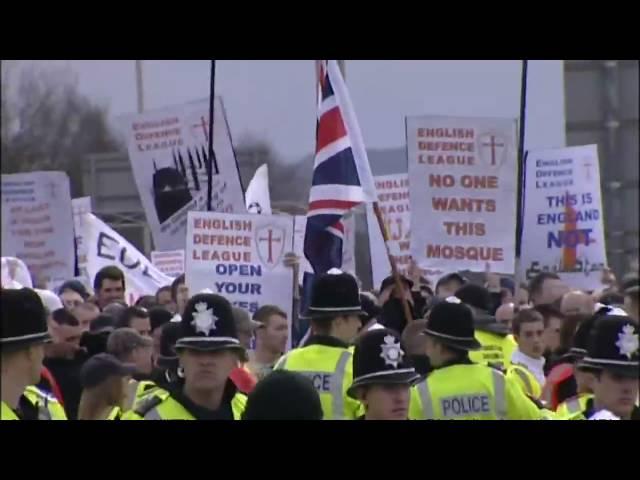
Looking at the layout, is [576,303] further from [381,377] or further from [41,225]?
[41,225]

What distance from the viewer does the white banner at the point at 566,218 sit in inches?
480

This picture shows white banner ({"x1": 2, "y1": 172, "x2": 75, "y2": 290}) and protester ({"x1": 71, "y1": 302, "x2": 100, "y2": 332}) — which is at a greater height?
white banner ({"x1": 2, "y1": 172, "x2": 75, "y2": 290})

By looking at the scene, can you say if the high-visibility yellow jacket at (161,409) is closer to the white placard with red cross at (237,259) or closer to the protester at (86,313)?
the protester at (86,313)

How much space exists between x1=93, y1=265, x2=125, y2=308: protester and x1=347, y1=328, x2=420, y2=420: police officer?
562 centimetres

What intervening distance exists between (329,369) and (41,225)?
19.4 ft

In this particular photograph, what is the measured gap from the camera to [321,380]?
18.9 feet

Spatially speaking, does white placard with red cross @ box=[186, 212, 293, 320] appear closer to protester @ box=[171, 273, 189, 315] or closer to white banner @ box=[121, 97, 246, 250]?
protester @ box=[171, 273, 189, 315]

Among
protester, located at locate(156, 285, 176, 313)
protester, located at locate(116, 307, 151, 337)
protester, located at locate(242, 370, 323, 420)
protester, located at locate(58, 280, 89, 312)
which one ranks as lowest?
protester, located at locate(156, 285, 176, 313)

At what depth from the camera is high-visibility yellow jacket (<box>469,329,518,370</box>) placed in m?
7.66

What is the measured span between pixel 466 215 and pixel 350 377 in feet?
13.9

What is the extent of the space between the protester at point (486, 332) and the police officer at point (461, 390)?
1.96 meters

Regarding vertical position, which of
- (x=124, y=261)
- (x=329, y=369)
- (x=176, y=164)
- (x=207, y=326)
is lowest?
(x=329, y=369)

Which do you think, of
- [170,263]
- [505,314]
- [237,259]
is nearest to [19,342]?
[237,259]

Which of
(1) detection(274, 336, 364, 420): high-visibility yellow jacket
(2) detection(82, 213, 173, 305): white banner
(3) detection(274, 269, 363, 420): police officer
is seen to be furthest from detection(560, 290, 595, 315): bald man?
(2) detection(82, 213, 173, 305): white banner
